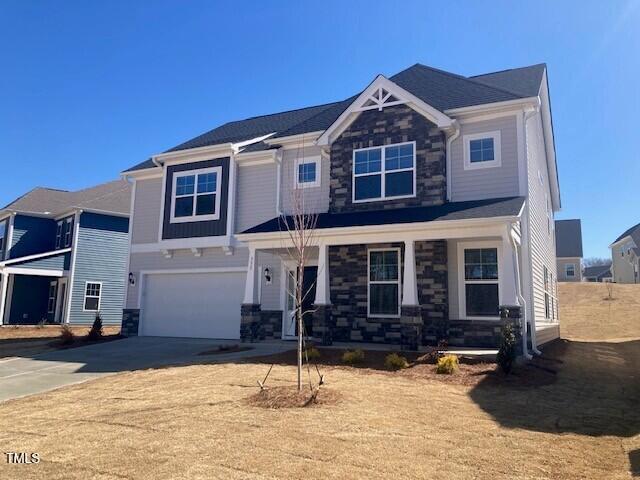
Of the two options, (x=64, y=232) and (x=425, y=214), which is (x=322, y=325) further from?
(x=64, y=232)

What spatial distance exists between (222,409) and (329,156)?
10237mm

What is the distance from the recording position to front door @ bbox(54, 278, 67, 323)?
26.1 meters

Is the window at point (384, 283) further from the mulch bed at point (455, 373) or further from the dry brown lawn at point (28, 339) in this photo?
the dry brown lawn at point (28, 339)

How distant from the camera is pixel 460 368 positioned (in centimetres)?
1010

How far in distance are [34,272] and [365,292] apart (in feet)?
60.9

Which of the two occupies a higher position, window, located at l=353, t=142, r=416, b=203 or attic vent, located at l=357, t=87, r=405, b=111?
attic vent, located at l=357, t=87, r=405, b=111

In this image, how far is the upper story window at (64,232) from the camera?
26625mm

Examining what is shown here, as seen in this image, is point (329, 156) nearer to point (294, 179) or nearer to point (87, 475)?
point (294, 179)

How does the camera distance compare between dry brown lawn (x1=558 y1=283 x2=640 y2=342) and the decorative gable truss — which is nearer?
the decorative gable truss

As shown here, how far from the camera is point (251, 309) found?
14.3 metres

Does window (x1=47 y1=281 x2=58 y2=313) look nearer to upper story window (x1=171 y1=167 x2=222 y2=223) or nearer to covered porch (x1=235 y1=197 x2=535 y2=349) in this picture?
upper story window (x1=171 y1=167 x2=222 y2=223)

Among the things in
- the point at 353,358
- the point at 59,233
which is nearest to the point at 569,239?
the point at 59,233

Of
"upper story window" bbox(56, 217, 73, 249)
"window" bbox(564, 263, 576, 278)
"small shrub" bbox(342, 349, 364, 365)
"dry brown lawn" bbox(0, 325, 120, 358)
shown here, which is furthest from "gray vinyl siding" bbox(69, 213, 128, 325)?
"window" bbox(564, 263, 576, 278)

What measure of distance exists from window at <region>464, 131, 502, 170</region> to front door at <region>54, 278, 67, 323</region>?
21.9 metres
